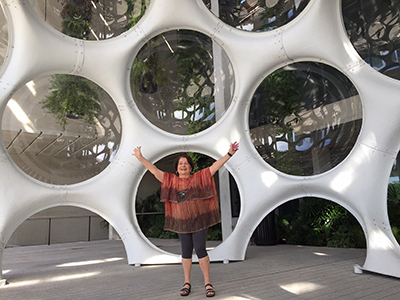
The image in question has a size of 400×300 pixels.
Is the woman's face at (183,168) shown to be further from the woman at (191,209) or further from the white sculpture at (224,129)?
the white sculpture at (224,129)

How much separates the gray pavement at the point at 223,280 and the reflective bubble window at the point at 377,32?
8.51 feet

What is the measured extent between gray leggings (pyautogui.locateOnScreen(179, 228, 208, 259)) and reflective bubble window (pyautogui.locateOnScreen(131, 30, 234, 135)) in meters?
2.29

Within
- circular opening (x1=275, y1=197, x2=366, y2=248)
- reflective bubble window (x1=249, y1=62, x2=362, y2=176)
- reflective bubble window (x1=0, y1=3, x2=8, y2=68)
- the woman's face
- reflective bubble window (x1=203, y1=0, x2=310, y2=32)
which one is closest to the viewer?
the woman's face

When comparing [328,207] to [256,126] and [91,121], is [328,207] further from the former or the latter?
[91,121]

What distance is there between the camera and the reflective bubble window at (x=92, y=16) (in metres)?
4.54

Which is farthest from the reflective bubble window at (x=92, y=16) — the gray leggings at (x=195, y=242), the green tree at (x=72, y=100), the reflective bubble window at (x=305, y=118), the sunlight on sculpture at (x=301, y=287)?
the sunlight on sculpture at (x=301, y=287)

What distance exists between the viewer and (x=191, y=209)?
3.10m

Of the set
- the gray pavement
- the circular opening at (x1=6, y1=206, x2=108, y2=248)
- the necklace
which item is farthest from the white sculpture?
the circular opening at (x1=6, y1=206, x2=108, y2=248)

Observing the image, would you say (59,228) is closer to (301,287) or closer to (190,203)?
(190,203)

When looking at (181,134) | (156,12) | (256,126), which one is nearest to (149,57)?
(156,12)

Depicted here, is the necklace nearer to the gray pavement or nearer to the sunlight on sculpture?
the gray pavement

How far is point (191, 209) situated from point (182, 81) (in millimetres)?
2598

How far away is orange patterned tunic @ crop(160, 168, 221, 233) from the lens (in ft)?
10.1

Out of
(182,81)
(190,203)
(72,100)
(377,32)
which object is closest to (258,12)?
(182,81)
